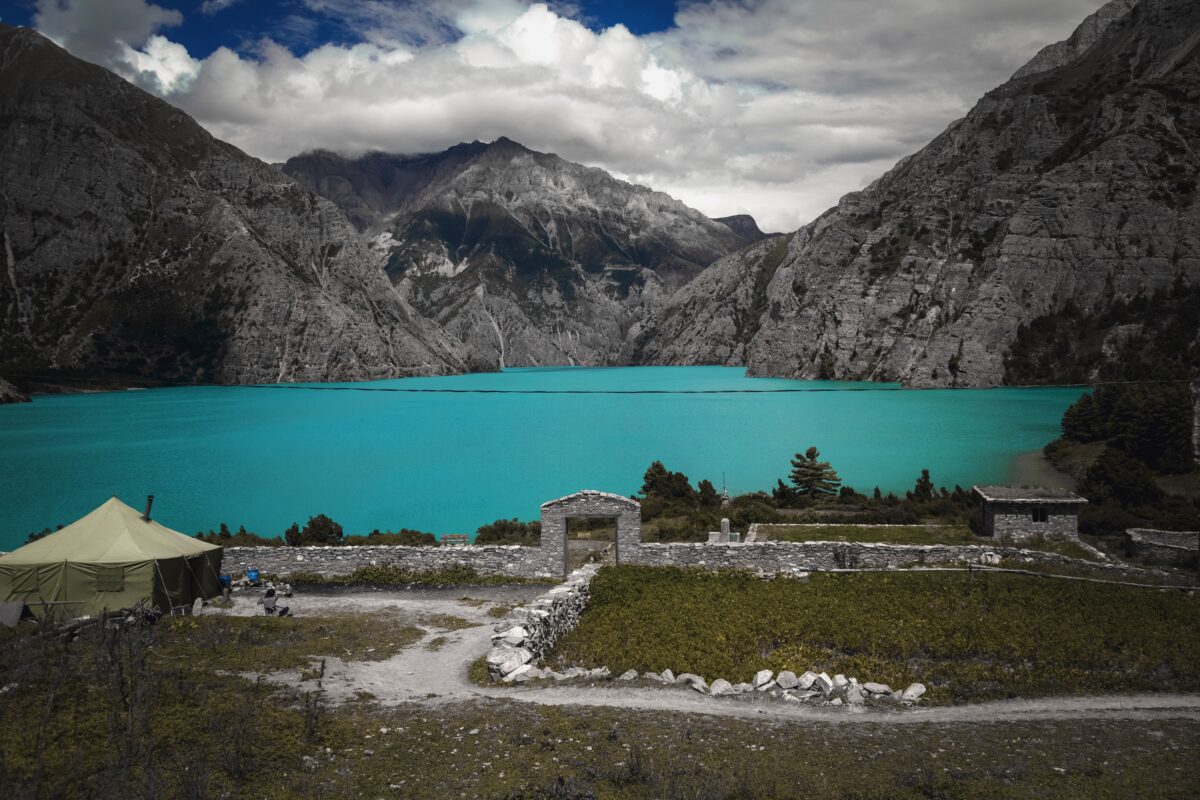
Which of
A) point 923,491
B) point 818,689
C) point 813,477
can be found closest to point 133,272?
point 813,477

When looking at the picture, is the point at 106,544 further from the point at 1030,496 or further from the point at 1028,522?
the point at 1030,496

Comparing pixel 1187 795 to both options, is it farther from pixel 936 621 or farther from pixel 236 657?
pixel 236 657

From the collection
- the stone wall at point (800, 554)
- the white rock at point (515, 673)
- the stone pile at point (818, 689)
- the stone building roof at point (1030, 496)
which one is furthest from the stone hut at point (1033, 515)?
the white rock at point (515, 673)

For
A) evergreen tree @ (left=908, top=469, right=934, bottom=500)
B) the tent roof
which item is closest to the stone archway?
the tent roof

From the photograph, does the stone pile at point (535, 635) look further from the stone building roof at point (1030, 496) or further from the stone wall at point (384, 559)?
the stone building roof at point (1030, 496)

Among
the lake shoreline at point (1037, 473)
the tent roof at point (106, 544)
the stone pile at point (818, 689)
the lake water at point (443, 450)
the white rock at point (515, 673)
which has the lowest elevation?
the lake water at point (443, 450)

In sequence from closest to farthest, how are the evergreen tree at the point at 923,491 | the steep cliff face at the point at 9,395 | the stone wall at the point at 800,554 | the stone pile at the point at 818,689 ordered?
the stone pile at the point at 818,689
the stone wall at the point at 800,554
the evergreen tree at the point at 923,491
the steep cliff face at the point at 9,395
